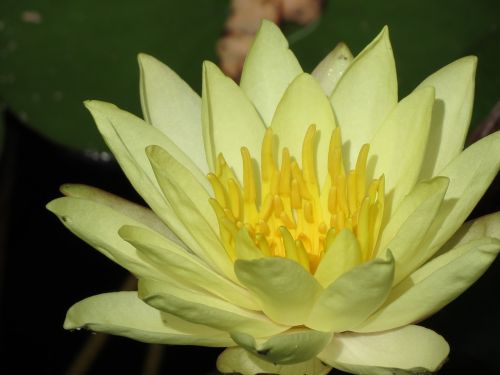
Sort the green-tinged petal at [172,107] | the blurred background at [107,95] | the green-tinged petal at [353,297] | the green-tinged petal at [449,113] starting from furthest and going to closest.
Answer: the blurred background at [107,95]
the green-tinged petal at [172,107]
the green-tinged petal at [449,113]
the green-tinged petal at [353,297]

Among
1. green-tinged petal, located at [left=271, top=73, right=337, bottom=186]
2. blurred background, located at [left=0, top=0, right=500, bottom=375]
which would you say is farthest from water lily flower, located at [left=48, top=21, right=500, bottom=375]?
blurred background, located at [left=0, top=0, right=500, bottom=375]

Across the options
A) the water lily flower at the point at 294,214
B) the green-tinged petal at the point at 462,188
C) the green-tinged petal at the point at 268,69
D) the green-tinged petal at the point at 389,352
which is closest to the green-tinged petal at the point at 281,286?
the water lily flower at the point at 294,214

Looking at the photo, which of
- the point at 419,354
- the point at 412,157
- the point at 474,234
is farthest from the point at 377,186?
the point at 419,354

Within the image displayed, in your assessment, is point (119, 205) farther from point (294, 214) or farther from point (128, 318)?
point (294, 214)

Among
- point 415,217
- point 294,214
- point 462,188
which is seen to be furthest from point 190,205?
point 462,188

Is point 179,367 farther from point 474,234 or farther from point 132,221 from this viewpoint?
point 474,234

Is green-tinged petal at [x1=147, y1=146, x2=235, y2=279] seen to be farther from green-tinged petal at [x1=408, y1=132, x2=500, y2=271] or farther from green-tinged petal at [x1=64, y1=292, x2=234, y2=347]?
green-tinged petal at [x1=408, y1=132, x2=500, y2=271]

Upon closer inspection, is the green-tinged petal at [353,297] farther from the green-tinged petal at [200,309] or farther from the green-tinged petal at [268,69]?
the green-tinged petal at [268,69]
